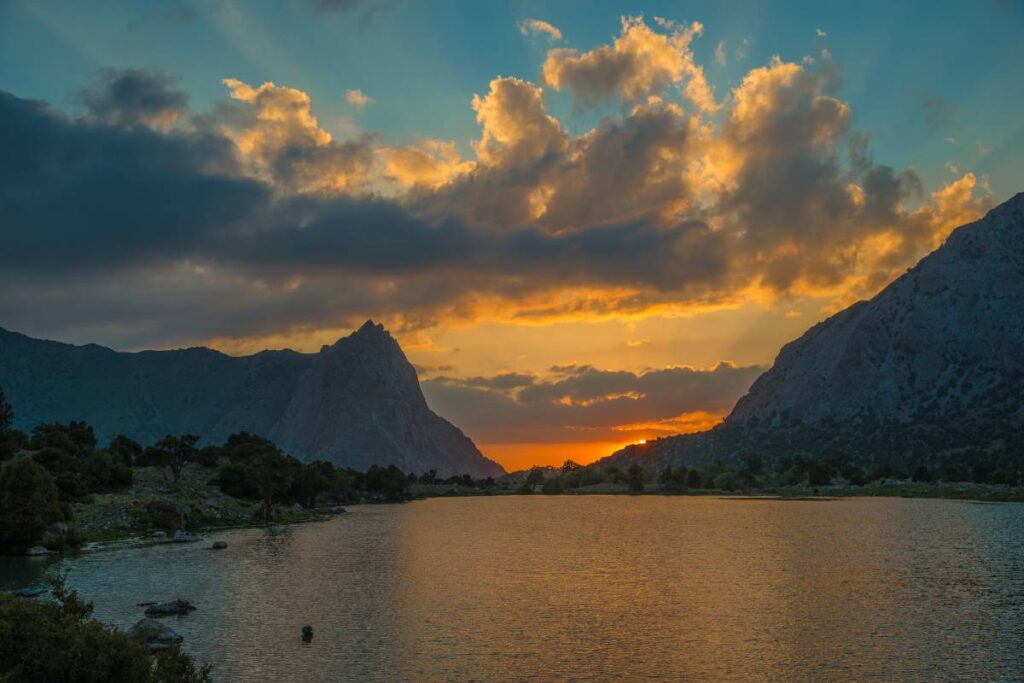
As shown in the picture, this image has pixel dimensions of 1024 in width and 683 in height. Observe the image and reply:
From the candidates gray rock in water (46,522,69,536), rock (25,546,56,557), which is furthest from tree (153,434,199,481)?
rock (25,546,56,557)

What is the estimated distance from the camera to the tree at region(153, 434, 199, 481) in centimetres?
16862

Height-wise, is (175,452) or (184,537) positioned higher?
(175,452)

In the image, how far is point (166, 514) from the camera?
131750mm

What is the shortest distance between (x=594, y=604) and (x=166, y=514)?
92.8 metres

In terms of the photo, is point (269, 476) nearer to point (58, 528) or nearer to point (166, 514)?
point (166, 514)

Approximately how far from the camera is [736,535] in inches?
5128

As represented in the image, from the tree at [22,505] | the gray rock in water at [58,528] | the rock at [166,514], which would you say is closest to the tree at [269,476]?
the rock at [166,514]

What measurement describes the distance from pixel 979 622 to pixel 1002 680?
17.5 meters

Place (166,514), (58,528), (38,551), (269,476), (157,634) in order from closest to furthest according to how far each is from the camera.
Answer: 1. (157,634)
2. (38,551)
3. (58,528)
4. (166,514)
5. (269,476)

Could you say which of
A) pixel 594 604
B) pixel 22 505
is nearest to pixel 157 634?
pixel 594 604

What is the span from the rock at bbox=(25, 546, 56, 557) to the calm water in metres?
7.81

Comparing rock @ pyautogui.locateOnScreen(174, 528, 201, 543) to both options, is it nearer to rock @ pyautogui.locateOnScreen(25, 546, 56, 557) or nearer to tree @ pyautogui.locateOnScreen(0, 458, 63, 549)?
rock @ pyautogui.locateOnScreen(25, 546, 56, 557)

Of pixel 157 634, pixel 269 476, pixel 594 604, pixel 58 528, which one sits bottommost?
pixel 594 604

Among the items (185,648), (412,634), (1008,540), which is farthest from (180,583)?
(1008,540)
